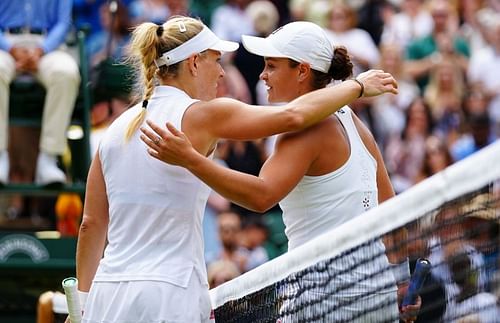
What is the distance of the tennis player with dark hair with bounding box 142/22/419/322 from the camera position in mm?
4297

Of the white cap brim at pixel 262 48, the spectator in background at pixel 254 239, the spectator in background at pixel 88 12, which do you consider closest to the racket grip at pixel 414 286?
the white cap brim at pixel 262 48

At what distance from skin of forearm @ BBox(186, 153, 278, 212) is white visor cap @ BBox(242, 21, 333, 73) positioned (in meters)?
0.59

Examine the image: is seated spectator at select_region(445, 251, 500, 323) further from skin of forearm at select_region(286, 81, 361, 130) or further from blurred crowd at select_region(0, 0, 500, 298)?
blurred crowd at select_region(0, 0, 500, 298)

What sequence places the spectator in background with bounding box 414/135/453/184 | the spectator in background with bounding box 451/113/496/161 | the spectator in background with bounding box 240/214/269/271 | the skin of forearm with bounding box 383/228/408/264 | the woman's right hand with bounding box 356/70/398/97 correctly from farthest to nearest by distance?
the spectator in background with bounding box 451/113/496/161, the spectator in background with bounding box 414/135/453/184, the spectator in background with bounding box 240/214/269/271, the woman's right hand with bounding box 356/70/398/97, the skin of forearm with bounding box 383/228/408/264

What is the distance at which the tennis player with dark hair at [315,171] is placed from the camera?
430cm

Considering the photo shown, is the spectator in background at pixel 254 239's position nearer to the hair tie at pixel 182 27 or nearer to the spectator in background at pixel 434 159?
the spectator in background at pixel 434 159

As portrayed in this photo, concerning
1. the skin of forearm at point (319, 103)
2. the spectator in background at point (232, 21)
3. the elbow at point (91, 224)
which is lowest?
the elbow at point (91, 224)

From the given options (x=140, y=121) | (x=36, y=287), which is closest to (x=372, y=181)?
(x=140, y=121)

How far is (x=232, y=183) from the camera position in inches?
171

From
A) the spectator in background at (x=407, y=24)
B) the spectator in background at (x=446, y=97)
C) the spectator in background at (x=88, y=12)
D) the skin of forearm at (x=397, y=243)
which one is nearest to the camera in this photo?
the skin of forearm at (x=397, y=243)

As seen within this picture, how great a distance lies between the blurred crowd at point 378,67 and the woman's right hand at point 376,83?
5.41 m

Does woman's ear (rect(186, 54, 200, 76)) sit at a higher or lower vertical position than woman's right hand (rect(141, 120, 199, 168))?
higher

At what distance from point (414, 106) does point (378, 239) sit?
812cm

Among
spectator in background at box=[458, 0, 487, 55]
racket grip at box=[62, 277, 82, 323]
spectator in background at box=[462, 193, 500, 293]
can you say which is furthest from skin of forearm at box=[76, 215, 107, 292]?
spectator in background at box=[458, 0, 487, 55]
